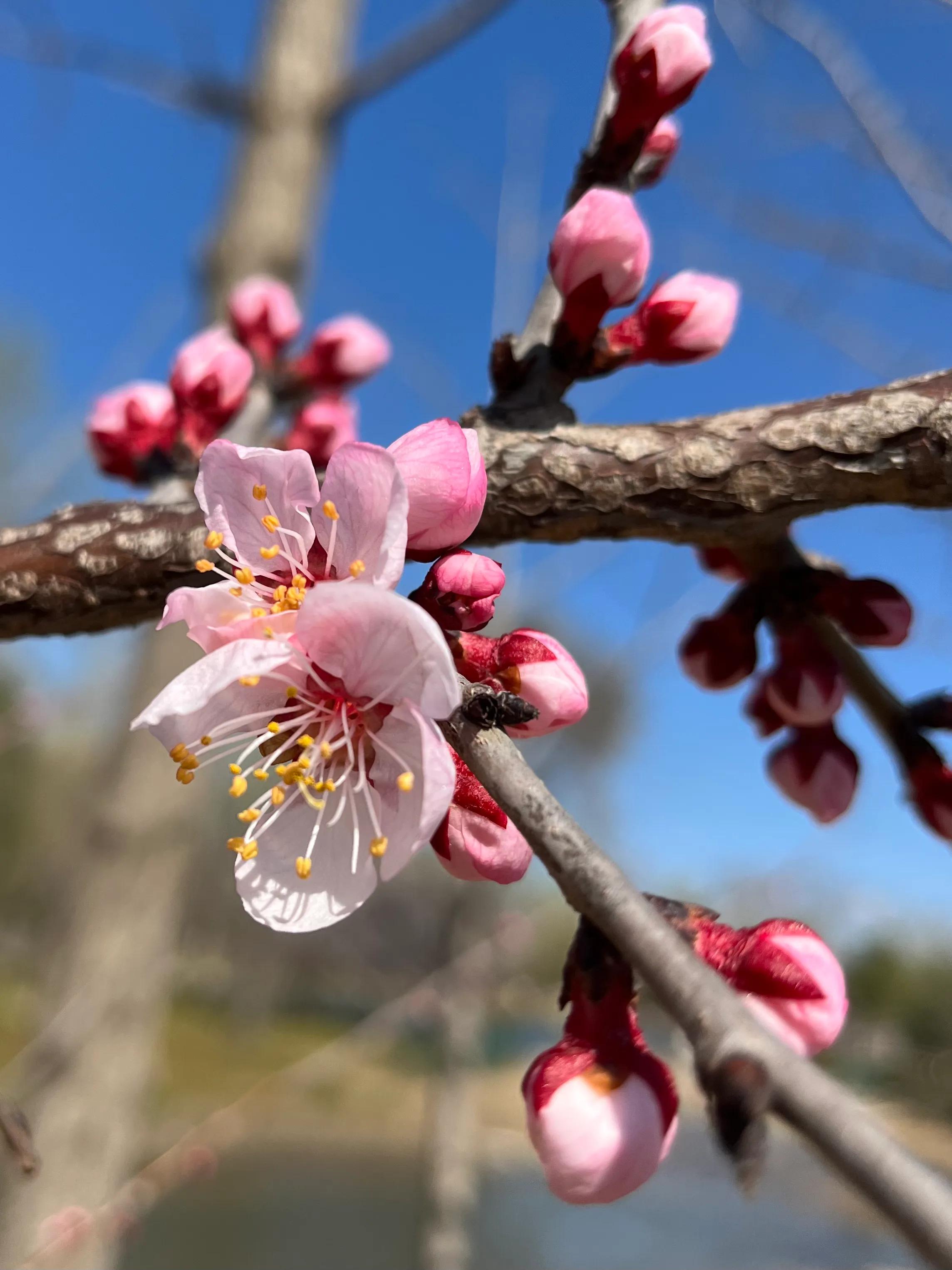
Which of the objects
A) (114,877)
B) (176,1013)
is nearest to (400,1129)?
(176,1013)

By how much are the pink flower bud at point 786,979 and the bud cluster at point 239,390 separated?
1.93 feet

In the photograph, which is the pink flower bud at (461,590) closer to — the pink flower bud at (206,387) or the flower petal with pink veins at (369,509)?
the flower petal with pink veins at (369,509)

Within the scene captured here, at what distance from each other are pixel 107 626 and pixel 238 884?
→ 13.1 inches

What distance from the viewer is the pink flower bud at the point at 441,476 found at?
495mm

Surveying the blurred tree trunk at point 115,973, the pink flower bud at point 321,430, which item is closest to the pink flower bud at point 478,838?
the pink flower bud at point 321,430

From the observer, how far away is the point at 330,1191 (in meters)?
11.7

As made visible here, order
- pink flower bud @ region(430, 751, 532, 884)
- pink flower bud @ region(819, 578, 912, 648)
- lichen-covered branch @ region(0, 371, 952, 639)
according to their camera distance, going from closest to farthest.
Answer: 1. pink flower bud @ region(430, 751, 532, 884)
2. lichen-covered branch @ region(0, 371, 952, 639)
3. pink flower bud @ region(819, 578, 912, 648)

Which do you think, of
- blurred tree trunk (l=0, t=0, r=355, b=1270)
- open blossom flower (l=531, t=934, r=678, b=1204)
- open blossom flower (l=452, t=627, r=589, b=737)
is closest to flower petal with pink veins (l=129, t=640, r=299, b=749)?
open blossom flower (l=452, t=627, r=589, b=737)

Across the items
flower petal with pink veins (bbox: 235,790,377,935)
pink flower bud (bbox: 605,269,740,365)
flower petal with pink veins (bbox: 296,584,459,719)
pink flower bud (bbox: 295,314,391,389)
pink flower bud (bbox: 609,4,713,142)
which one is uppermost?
pink flower bud (bbox: 295,314,391,389)

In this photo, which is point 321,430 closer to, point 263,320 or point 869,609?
point 263,320

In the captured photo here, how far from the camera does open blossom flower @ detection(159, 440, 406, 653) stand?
0.49 metres

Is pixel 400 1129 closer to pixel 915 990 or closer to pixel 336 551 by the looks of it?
pixel 915 990

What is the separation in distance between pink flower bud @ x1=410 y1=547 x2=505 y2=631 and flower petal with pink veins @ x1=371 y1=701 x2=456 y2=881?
0.22 ft

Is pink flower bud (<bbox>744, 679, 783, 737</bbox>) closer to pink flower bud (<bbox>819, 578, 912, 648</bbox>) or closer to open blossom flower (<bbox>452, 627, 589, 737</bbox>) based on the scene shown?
pink flower bud (<bbox>819, 578, 912, 648</bbox>)
